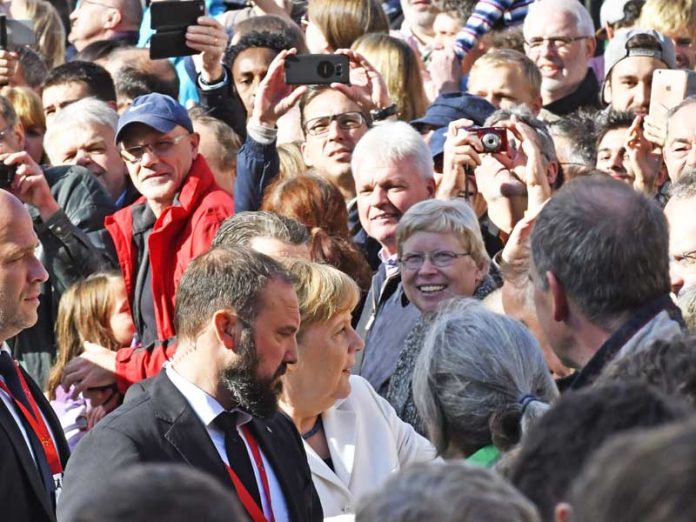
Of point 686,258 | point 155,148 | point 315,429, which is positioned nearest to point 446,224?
point 686,258

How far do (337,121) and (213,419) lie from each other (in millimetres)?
2966

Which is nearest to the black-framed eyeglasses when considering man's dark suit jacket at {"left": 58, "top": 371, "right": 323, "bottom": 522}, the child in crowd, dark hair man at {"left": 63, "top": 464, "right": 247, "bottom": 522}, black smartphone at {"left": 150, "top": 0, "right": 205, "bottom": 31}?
man's dark suit jacket at {"left": 58, "top": 371, "right": 323, "bottom": 522}

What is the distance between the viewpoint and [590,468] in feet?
5.36

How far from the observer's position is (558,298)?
3.40 meters

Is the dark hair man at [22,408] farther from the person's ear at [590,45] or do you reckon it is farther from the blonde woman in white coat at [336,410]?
the person's ear at [590,45]

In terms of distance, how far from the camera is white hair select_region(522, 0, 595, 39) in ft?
26.2

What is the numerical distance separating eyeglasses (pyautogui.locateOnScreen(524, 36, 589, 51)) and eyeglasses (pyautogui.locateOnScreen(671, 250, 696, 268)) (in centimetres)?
305

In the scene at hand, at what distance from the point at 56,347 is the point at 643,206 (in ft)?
11.9

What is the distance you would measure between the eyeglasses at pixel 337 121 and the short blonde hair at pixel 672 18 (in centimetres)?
225

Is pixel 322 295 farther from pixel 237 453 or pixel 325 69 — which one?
pixel 325 69

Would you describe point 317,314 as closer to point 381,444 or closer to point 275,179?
point 381,444

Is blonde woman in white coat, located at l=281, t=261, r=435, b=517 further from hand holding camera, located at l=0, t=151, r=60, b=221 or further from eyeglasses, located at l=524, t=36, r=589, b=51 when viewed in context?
eyeglasses, located at l=524, t=36, r=589, b=51

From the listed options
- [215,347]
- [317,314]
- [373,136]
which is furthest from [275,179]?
[215,347]

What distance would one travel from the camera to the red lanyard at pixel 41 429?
441cm
